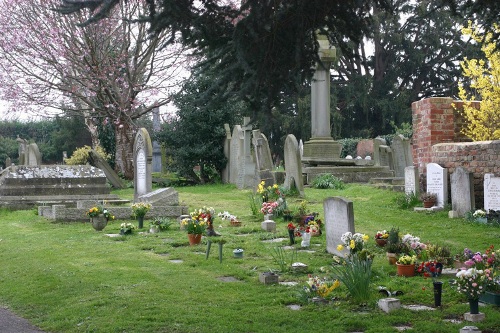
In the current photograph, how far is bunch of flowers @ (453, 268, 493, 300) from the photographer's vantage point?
6.57 m

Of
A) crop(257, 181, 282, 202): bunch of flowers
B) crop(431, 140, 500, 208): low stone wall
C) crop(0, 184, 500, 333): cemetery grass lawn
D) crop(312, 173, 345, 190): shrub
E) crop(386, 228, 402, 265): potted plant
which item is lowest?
crop(0, 184, 500, 333): cemetery grass lawn

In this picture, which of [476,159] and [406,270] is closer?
[406,270]

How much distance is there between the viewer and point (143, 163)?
1850 cm

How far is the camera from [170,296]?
7.84 metres

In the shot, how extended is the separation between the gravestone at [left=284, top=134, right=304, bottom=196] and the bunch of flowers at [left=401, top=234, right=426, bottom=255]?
867 cm

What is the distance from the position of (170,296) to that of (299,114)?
34928mm

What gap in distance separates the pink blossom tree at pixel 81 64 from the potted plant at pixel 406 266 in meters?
18.9

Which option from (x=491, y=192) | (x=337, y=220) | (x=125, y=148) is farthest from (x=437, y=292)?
(x=125, y=148)

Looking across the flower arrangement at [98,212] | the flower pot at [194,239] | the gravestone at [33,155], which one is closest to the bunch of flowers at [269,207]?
the flower pot at [194,239]

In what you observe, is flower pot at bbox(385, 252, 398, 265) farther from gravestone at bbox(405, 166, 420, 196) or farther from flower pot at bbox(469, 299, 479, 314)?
gravestone at bbox(405, 166, 420, 196)

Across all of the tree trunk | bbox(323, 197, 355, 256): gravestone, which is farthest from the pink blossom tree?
bbox(323, 197, 355, 256): gravestone

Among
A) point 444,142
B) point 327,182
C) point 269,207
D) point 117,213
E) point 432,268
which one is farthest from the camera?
point 327,182

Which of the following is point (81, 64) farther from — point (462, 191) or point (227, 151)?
point (462, 191)

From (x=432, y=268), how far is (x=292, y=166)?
998cm
